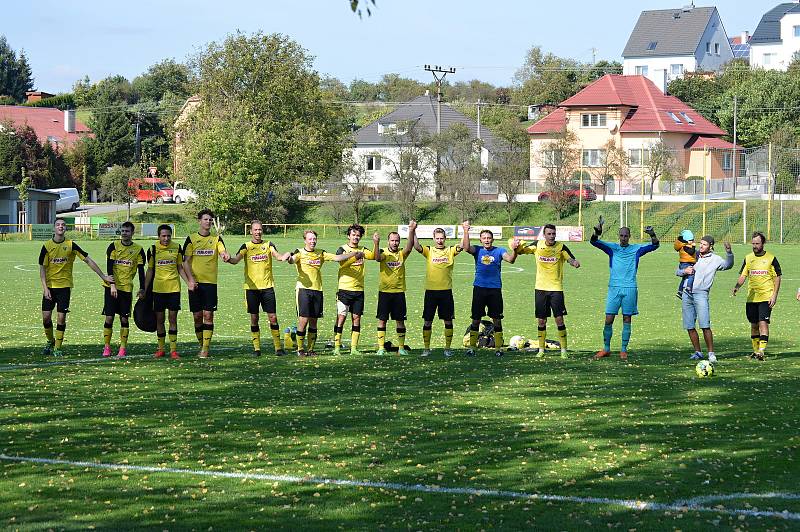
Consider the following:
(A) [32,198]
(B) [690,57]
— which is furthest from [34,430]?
(B) [690,57]

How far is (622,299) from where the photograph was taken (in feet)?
61.1

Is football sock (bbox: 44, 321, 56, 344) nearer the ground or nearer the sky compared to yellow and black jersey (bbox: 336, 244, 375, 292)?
nearer the ground

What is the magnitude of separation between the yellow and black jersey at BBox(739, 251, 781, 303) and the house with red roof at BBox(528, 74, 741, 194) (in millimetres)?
66408

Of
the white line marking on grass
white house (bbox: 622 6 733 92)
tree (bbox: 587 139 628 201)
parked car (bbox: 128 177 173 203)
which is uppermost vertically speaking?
white house (bbox: 622 6 733 92)

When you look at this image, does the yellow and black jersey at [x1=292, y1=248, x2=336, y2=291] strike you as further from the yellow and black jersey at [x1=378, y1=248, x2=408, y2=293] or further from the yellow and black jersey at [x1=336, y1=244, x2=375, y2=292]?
the yellow and black jersey at [x1=378, y1=248, x2=408, y2=293]

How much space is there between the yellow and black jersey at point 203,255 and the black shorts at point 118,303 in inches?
53.1

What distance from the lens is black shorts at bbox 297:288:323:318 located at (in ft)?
61.1

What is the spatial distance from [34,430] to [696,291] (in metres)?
11.0

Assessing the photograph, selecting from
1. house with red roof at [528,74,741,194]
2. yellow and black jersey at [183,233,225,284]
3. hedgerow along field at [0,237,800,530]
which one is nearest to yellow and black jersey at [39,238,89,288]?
hedgerow along field at [0,237,800,530]

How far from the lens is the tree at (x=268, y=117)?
77.9 m

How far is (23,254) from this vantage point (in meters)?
54.3

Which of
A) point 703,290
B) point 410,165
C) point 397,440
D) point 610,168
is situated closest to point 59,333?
point 397,440

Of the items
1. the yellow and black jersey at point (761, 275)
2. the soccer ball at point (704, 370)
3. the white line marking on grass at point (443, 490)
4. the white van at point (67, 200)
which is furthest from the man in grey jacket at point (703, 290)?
the white van at point (67, 200)

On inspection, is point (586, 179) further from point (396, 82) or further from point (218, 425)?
point (396, 82)
